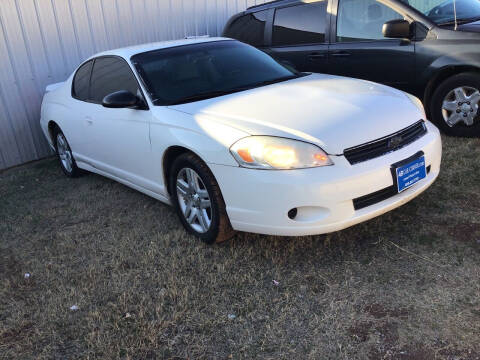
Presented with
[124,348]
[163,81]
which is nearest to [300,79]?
[163,81]

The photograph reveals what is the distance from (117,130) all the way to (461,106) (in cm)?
352

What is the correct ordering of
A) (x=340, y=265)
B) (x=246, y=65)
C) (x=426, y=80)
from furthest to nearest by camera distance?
(x=426, y=80)
(x=246, y=65)
(x=340, y=265)

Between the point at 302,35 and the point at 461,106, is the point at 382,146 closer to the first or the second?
the point at 461,106

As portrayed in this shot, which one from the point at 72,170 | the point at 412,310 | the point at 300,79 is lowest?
the point at 72,170

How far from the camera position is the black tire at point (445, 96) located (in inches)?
185

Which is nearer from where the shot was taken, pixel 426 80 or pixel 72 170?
pixel 426 80

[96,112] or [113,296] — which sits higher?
[96,112]

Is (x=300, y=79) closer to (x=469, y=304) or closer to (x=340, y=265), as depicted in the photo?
(x=340, y=265)

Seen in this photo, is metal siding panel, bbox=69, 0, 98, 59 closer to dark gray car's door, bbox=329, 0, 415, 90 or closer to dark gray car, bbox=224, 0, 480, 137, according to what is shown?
dark gray car, bbox=224, 0, 480, 137

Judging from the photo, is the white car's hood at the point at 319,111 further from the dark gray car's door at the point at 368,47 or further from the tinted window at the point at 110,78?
the dark gray car's door at the point at 368,47

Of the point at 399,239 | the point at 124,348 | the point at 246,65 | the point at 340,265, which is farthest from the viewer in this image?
the point at 246,65

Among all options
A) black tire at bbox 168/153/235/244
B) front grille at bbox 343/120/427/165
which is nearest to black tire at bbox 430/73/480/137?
front grille at bbox 343/120/427/165

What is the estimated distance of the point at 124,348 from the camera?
245 centimetres

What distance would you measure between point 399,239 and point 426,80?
8.23 feet
